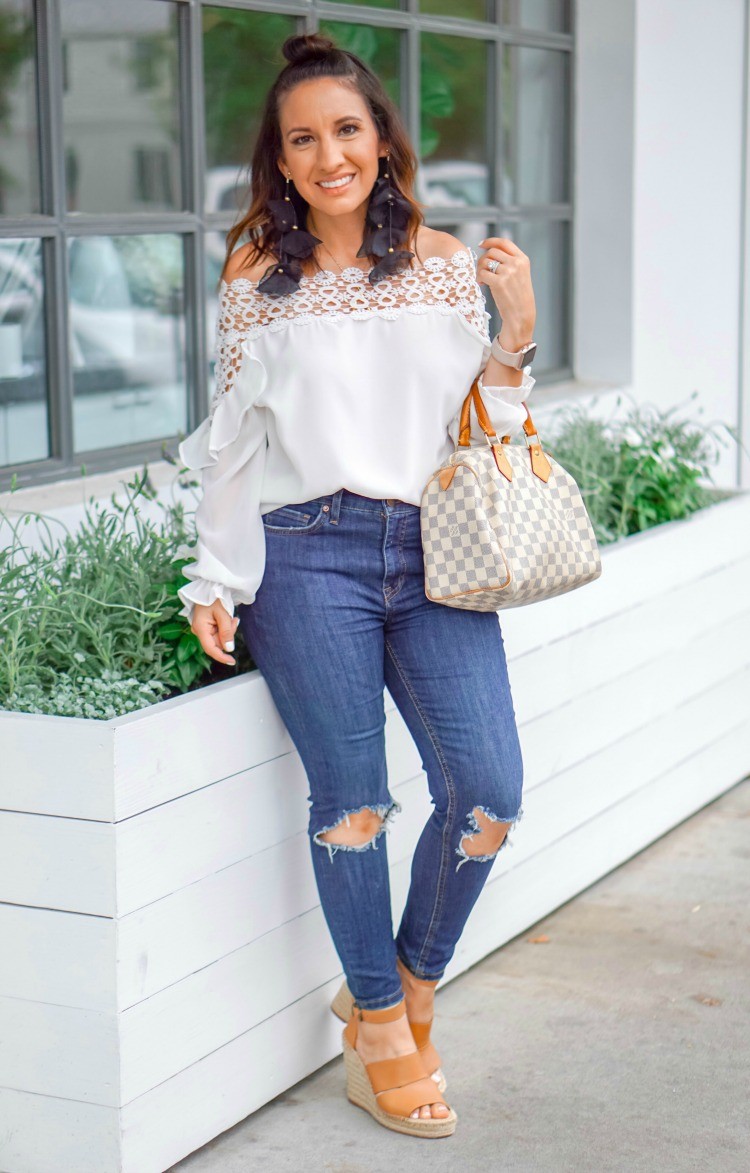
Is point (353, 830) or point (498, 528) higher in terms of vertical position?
point (498, 528)

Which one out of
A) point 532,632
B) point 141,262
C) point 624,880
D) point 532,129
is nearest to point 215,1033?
point 532,632

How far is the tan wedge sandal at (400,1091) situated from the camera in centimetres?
257

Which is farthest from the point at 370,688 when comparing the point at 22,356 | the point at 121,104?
the point at 121,104

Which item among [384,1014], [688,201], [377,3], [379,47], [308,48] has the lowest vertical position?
[384,1014]

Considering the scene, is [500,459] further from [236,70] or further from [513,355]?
[236,70]

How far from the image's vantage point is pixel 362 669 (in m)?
2.48

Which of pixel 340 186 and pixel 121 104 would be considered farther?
pixel 121 104

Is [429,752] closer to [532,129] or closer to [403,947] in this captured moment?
[403,947]

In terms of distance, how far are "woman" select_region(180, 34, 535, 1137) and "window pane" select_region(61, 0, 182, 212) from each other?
1.47 meters

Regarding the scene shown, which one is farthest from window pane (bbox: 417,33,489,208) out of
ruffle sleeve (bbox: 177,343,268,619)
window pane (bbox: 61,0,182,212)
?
ruffle sleeve (bbox: 177,343,268,619)

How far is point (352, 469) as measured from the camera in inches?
95.3

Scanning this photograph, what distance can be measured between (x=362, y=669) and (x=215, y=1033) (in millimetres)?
654

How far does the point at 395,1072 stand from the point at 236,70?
3.06 m

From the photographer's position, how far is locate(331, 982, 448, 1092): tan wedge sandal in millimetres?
2670
